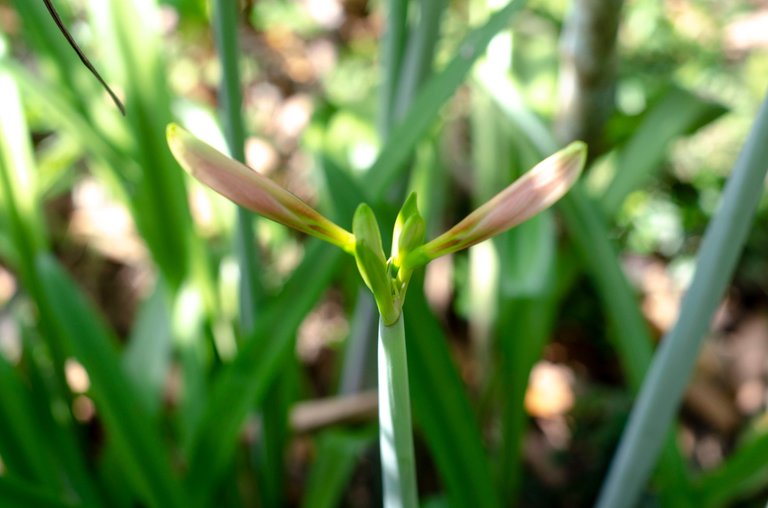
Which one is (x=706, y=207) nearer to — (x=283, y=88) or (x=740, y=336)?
(x=740, y=336)

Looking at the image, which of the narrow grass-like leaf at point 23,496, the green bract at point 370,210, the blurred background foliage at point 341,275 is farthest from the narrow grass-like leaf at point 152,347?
the green bract at point 370,210

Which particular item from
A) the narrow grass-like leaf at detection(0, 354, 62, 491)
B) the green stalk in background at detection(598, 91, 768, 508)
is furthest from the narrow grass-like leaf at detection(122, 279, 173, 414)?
the green stalk in background at detection(598, 91, 768, 508)

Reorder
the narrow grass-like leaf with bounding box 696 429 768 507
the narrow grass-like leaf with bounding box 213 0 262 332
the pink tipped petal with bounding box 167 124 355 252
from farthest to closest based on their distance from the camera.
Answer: the narrow grass-like leaf with bounding box 696 429 768 507, the narrow grass-like leaf with bounding box 213 0 262 332, the pink tipped petal with bounding box 167 124 355 252

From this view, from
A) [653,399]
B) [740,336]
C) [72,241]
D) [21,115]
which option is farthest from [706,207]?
[72,241]

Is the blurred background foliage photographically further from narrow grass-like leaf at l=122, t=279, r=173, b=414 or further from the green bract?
the green bract

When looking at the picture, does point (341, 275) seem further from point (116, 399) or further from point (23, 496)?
point (23, 496)

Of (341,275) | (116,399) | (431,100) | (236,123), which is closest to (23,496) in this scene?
(116,399)

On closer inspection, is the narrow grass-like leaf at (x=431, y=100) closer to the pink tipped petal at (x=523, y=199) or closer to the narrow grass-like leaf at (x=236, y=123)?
the narrow grass-like leaf at (x=236, y=123)

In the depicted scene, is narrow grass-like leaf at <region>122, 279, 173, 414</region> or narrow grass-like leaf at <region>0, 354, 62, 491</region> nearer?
narrow grass-like leaf at <region>0, 354, 62, 491</region>
